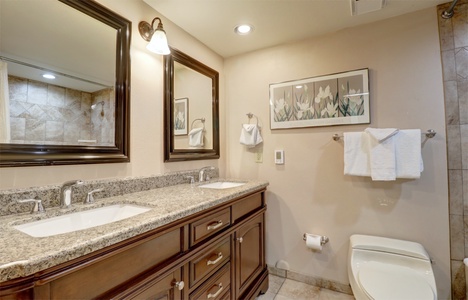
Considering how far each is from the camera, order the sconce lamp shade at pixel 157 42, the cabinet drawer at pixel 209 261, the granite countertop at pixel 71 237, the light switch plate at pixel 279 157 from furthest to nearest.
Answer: the light switch plate at pixel 279 157, the sconce lamp shade at pixel 157 42, the cabinet drawer at pixel 209 261, the granite countertop at pixel 71 237

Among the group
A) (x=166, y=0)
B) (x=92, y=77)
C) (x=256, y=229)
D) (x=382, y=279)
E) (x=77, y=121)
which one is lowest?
(x=382, y=279)

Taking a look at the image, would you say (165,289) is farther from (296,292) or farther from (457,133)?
(457,133)

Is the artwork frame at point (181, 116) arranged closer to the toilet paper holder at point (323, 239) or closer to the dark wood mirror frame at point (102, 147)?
the dark wood mirror frame at point (102, 147)

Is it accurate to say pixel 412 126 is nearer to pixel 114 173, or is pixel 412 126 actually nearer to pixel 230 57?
pixel 230 57

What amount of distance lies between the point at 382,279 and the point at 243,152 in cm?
144

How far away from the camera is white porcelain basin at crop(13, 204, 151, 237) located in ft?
2.87

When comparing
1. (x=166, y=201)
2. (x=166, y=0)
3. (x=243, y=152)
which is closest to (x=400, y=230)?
(x=243, y=152)

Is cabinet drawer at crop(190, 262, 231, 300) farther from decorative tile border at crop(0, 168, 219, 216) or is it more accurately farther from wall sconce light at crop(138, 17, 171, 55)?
wall sconce light at crop(138, 17, 171, 55)

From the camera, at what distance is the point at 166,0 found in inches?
58.7

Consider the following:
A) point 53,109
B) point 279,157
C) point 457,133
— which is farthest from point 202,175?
point 457,133

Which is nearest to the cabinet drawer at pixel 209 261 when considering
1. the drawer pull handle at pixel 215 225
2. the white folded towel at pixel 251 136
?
the drawer pull handle at pixel 215 225

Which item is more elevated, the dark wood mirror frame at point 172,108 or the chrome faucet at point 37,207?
the dark wood mirror frame at point 172,108

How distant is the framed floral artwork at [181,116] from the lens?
1.76 metres

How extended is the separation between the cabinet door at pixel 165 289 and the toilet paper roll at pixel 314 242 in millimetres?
1205
